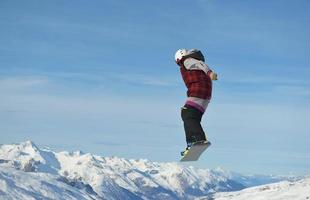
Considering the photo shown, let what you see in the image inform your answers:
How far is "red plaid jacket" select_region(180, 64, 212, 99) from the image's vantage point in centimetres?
1169

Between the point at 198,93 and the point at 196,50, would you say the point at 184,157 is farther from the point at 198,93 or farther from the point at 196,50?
the point at 196,50

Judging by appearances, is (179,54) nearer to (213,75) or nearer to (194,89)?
(194,89)

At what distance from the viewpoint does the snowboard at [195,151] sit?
465 inches

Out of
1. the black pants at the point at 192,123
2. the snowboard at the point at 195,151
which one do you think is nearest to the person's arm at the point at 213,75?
the black pants at the point at 192,123

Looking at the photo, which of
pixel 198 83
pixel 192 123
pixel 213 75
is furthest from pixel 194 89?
pixel 192 123

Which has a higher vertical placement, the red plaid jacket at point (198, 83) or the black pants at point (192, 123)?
the red plaid jacket at point (198, 83)

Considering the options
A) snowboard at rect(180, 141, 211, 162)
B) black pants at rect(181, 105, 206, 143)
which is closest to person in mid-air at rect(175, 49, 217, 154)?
black pants at rect(181, 105, 206, 143)

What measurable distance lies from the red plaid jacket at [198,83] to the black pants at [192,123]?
1.42 ft

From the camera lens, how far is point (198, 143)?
11852 mm

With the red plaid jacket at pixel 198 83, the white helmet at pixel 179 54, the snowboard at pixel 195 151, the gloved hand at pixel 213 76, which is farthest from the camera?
the white helmet at pixel 179 54

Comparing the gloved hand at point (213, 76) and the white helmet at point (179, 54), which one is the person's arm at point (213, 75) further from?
the white helmet at point (179, 54)

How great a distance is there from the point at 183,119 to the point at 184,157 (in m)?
0.95

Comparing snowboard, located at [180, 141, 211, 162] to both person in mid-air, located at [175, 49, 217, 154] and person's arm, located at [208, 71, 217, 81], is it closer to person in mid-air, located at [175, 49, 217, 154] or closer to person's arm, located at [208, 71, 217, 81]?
person in mid-air, located at [175, 49, 217, 154]

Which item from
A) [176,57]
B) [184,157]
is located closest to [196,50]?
[176,57]
